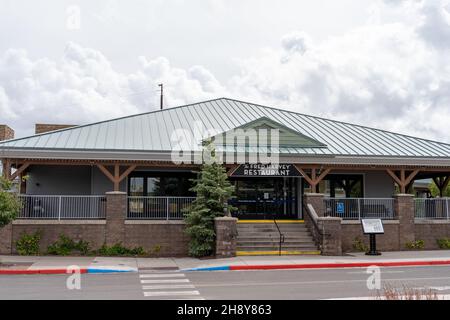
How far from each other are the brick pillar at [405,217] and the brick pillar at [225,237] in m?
8.36

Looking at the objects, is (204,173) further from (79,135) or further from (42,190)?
(42,190)

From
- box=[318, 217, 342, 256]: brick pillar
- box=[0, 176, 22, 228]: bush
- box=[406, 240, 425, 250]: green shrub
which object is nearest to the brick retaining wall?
box=[406, 240, 425, 250]: green shrub

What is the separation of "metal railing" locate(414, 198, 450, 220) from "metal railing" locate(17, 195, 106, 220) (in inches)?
582

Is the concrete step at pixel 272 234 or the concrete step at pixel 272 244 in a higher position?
the concrete step at pixel 272 234

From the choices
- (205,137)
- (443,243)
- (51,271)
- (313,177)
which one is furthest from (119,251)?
(443,243)

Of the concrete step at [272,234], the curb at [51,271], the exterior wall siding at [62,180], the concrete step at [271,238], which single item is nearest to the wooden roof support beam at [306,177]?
the concrete step at [271,238]

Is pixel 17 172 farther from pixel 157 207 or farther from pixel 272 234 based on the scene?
pixel 272 234

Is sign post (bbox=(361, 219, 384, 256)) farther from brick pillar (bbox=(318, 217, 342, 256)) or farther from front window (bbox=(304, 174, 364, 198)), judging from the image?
front window (bbox=(304, 174, 364, 198))

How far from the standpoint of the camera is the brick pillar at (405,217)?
23.9 meters

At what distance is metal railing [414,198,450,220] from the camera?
2514cm

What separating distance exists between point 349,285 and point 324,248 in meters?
7.77

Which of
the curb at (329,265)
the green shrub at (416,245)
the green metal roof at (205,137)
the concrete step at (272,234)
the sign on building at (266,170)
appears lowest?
the curb at (329,265)

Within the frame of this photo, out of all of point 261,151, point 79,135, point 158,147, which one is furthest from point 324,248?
point 79,135

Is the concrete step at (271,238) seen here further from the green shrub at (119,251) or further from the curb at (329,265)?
the green shrub at (119,251)
